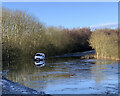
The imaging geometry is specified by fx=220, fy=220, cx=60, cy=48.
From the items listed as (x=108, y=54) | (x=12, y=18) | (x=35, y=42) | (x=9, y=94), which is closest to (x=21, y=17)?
(x=12, y=18)

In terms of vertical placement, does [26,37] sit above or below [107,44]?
above

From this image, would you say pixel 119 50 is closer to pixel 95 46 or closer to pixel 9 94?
pixel 95 46

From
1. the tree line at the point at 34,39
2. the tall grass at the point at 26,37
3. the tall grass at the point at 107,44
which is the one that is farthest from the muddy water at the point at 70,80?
the tall grass at the point at 26,37

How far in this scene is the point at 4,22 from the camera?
39.7 metres

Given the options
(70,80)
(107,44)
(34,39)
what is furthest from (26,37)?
(70,80)

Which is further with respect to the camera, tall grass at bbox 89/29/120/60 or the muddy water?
tall grass at bbox 89/29/120/60

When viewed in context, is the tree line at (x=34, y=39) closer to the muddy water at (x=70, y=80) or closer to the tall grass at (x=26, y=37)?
the tall grass at (x=26, y=37)

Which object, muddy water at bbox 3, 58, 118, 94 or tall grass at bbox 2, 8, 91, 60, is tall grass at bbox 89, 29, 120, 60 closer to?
tall grass at bbox 2, 8, 91, 60

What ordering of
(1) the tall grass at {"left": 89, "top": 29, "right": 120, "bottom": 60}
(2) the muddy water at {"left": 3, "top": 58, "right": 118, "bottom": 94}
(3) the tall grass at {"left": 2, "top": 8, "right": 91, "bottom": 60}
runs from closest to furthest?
(2) the muddy water at {"left": 3, "top": 58, "right": 118, "bottom": 94}, (1) the tall grass at {"left": 89, "top": 29, "right": 120, "bottom": 60}, (3) the tall grass at {"left": 2, "top": 8, "right": 91, "bottom": 60}

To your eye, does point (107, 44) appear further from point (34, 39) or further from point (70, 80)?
point (70, 80)

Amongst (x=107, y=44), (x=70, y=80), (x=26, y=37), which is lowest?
(x=70, y=80)

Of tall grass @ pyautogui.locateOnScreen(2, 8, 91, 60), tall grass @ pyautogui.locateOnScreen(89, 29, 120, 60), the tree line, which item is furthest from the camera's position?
tall grass @ pyautogui.locateOnScreen(2, 8, 91, 60)

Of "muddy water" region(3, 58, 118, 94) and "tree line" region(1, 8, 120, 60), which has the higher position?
"tree line" region(1, 8, 120, 60)

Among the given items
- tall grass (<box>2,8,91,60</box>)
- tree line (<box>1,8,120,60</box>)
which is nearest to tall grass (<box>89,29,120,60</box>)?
tree line (<box>1,8,120,60</box>)
